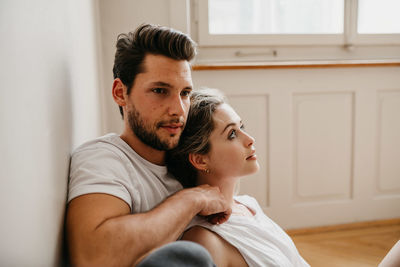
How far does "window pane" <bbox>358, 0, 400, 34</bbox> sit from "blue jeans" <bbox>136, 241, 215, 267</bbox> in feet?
8.41

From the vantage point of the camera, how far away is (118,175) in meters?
0.90

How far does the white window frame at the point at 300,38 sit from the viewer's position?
237cm

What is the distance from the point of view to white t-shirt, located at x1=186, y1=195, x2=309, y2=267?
1.06 meters

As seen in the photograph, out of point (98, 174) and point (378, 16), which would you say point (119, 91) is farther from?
point (378, 16)

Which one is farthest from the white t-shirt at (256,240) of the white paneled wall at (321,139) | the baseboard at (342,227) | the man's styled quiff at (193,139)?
the baseboard at (342,227)

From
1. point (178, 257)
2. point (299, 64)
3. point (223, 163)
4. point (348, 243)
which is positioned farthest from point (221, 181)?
point (348, 243)

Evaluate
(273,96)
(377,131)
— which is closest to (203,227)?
(273,96)

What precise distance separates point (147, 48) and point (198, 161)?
1.38 ft

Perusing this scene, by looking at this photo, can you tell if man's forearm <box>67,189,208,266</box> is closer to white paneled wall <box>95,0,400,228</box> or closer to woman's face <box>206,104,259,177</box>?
woman's face <box>206,104,259,177</box>

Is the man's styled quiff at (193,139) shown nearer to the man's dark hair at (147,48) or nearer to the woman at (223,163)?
the woman at (223,163)

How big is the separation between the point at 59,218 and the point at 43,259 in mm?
145

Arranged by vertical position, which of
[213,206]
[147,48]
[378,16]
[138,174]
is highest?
[378,16]

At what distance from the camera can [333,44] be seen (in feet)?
8.38

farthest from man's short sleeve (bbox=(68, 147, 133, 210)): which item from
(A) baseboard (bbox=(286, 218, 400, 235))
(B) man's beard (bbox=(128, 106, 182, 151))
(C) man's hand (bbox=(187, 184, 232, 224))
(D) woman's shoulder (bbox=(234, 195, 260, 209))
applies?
(A) baseboard (bbox=(286, 218, 400, 235))
